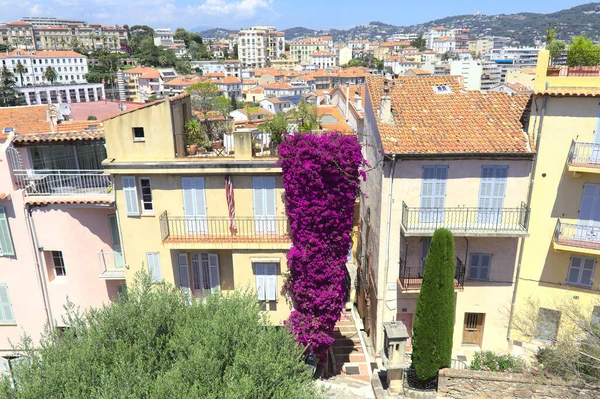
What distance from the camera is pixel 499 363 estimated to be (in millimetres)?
17375

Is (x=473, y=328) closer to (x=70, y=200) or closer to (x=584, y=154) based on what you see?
(x=584, y=154)

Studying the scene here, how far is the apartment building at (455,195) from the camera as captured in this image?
17.4 metres

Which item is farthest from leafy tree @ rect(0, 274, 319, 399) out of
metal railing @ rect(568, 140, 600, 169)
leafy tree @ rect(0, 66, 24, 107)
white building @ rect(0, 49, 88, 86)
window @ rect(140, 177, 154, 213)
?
white building @ rect(0, 49, 88, 86)

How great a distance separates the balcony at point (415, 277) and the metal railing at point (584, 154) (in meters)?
6.04

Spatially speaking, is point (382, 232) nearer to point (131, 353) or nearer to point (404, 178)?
point (404, 178)

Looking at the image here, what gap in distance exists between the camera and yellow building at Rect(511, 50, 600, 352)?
54.9 feet

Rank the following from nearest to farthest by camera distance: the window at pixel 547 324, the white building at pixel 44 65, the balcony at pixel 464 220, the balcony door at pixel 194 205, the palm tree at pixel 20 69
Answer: the balcony door at pixel 194 205 < the balcony at pixel 464 220 < the window at pixel 547 324 < the palm tree at pixel 20 69 < the white building at pixel 44 65

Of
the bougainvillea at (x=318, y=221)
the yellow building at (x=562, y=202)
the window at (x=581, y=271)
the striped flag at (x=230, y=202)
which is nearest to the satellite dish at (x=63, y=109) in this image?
the striped flag at (x=230, y=202)

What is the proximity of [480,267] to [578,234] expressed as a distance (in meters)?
4.11

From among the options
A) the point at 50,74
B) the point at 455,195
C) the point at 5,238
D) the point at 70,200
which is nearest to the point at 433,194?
the point at 455,195

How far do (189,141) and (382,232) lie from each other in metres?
9.18

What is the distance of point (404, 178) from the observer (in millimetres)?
17625

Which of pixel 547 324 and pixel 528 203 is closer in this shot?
pixel 528 203

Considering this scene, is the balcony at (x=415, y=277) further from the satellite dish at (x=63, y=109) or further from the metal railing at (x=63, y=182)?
the satellite dish at (x=63, y=109)
